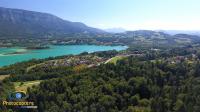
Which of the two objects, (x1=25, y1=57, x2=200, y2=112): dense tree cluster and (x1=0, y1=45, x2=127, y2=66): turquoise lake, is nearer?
(x1=25, y1=57, x2=200, y2=112): dense tree cluster

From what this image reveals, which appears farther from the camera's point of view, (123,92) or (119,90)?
(119,90)

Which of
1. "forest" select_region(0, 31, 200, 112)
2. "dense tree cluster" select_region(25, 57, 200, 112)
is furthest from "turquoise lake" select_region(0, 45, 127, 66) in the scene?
"dense tree cluster" select_region(25, 57, 200, 112)

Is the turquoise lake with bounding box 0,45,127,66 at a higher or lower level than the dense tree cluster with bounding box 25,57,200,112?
lower

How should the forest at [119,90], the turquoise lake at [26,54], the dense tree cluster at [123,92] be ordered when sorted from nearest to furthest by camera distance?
the forest at [119,90] → the dense tree cluster at [123,92] → the turquoise lake at [26,54]

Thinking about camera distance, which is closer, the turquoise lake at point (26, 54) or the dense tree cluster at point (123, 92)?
the dense tree cluster at point (123, 92)

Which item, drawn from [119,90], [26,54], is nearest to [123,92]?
[119,90]

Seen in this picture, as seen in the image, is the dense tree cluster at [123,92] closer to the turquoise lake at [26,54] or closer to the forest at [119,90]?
the forest at [119,90]

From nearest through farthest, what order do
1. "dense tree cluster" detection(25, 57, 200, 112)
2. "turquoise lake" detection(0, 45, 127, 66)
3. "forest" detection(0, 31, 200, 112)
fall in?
"forest" detection(0, 31, 200, 112) < "dense tree cluster" detection(25, 57, 200, 112) < "turquoise lake" detection(0, 45, 127, 66)

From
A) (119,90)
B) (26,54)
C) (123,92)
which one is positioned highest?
(119,90)

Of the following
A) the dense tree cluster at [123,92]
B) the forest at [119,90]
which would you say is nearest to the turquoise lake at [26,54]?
the forest at [119,90]

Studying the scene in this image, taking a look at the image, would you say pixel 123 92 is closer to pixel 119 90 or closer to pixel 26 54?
pixel 119 90

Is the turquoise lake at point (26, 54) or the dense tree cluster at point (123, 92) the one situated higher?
the dense tree cluster at point (123, 92)

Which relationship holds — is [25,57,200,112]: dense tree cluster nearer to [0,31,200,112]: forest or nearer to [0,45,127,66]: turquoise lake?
[0,31,200,112]: forest

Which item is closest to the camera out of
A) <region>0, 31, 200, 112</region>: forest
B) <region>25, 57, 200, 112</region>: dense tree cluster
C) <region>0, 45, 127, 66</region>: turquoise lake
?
<region>0, 31, 200, 112</region>: forest
